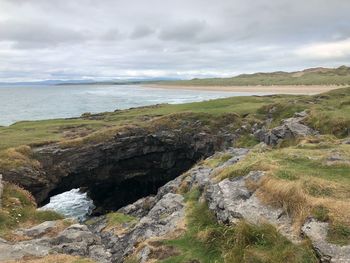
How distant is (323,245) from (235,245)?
2920 mm

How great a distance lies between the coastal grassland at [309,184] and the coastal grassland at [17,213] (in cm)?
1188

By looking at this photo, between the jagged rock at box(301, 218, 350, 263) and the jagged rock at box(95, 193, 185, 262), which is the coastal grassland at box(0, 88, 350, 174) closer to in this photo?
the jagged rock at box(95, 193, 185, 262)

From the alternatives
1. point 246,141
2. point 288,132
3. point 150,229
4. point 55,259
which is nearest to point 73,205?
point 246,141

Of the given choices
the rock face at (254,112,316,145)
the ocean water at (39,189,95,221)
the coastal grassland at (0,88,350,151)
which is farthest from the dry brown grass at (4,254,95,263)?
the ocean water at (39,189,95,221)

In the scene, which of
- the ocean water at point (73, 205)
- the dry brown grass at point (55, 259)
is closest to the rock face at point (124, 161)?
the ocean water at point (73, 205)

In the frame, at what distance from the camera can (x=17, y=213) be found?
82.0 ft

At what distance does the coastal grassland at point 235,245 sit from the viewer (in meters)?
12.8

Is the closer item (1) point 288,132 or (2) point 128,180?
(1) point 288,132

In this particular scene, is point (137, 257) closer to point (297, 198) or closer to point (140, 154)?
point (297, 198)

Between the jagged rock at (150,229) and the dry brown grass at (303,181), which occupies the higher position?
the dry brown grass at (303,181)

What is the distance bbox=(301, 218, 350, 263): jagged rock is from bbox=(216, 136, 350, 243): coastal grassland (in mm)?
253

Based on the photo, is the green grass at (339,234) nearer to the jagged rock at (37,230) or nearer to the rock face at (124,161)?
the jagged rock at (37,230)

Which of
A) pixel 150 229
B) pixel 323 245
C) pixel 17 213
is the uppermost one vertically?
pixel 323 245

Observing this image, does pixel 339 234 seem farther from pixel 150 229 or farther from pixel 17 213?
pixel 17 213
